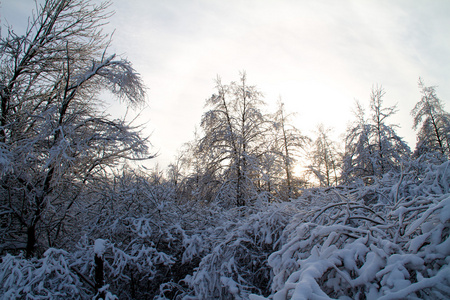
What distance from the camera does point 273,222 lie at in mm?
3490

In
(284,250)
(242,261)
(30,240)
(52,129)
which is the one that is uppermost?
(52,129)

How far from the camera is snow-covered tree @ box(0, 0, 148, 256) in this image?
4.51m

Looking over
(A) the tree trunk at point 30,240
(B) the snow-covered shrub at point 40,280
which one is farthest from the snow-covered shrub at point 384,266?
(A) the tree trunk at point 30,240

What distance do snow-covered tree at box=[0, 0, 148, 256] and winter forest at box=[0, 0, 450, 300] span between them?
1.2 inches

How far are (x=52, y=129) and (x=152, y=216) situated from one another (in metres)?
2.62

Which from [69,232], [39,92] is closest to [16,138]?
[39,92]

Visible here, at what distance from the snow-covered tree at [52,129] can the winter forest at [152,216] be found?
32 mm

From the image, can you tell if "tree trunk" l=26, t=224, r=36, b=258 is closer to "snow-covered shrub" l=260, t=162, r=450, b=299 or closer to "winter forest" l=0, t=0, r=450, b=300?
"winter forest" l=0, t=0, r=450, b=300

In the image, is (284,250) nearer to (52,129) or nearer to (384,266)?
(384,266)

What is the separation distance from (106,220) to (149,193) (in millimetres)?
973

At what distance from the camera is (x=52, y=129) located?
438 centimetres

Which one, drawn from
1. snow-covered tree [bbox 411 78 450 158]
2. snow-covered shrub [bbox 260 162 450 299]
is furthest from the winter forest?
snow-covered tree [bbox 411 78 450 158]

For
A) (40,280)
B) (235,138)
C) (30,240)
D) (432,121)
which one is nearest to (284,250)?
(40,280)

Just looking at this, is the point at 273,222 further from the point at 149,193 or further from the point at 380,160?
the point at 380,160
